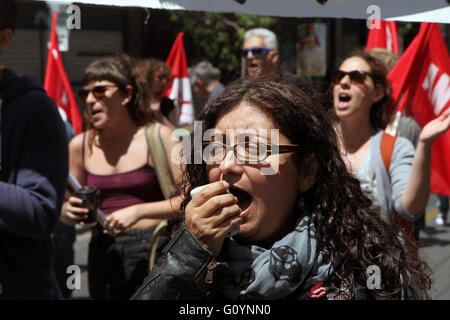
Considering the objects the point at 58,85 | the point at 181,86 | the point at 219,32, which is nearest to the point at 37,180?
the point at 58,85

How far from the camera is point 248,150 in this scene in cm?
181

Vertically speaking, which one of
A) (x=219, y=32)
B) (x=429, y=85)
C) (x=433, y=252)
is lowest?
(x=433, y=252)

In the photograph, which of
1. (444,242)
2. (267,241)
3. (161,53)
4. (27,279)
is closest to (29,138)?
(27,279)

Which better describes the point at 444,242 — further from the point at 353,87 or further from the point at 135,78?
the point at 135,78

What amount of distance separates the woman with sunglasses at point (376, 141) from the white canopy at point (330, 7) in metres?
0.79

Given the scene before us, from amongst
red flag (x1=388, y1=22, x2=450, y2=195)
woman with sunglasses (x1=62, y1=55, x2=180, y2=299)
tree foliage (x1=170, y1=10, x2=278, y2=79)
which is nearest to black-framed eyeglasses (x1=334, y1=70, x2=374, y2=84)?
red flag (x1=388, y1=22, x2=450, y2=195)

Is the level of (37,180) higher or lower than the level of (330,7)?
lower

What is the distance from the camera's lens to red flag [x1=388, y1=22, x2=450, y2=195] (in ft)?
12.5

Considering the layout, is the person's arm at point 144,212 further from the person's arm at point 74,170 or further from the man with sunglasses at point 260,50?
the man with sunglasses at point 260,50

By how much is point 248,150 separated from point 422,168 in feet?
4.73

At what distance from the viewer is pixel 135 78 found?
3.89 meters

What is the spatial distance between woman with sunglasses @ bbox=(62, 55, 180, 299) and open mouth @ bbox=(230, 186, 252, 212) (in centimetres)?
141

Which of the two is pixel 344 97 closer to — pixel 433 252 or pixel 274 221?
pixel 274 221

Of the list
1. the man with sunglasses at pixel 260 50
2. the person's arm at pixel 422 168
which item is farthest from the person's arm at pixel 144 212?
the man with sunglasses at pixel 260 50
